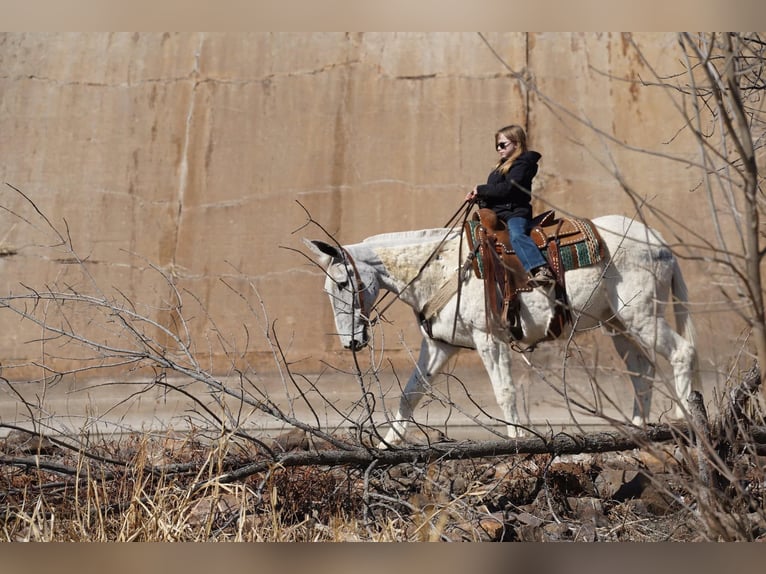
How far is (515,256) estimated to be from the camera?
22.2ft

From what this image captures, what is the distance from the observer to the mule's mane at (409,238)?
7059 mm

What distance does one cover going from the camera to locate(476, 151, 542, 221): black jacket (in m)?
6.51

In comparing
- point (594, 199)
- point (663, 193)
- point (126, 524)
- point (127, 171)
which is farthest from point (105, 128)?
point (126, 524)

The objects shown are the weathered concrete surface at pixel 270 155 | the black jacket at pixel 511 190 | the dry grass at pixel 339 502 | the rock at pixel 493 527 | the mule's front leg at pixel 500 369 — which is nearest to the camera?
the dry grass at pixel 339 502

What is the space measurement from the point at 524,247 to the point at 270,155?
4317 millimetres

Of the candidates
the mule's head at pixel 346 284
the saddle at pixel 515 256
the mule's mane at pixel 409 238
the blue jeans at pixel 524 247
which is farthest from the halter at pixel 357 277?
the blue jeans at pixel 524 247

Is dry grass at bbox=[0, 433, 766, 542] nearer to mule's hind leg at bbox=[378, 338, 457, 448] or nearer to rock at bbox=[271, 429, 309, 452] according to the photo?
rock at bbox=[271, 429, 309, 452]

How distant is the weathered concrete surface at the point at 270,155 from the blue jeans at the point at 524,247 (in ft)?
10.4

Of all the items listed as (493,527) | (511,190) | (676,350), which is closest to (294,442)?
(493,527)

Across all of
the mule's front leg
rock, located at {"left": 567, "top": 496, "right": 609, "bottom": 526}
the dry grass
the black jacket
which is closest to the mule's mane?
the black jacket

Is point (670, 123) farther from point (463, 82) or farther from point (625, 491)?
point (625, 491)

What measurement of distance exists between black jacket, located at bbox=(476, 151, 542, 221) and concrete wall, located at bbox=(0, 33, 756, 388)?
294 centimetres

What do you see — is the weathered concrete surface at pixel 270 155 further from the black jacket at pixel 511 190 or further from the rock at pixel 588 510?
the rock at pixel 588 510

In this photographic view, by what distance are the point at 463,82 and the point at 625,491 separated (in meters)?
5.73
